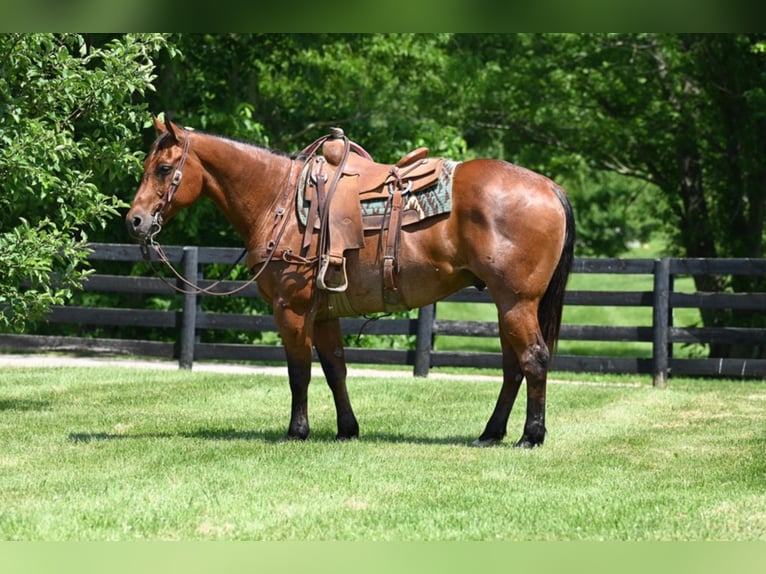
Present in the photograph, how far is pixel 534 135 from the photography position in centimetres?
1881

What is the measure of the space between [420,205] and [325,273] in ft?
2.64

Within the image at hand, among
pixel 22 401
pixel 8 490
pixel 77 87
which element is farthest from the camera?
pixel 22 401

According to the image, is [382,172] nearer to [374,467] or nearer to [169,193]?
[169,193]

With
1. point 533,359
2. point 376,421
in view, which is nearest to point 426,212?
point 533,359

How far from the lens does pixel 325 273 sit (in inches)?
290

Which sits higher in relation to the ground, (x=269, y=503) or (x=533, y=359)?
(x=533, y=359)

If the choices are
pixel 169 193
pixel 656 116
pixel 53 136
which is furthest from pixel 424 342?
pixel 656 116

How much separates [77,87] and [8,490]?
4.08m

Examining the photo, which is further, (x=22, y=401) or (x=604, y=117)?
(x=604, y=117)

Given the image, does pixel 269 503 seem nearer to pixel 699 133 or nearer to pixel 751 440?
pixel 751 440

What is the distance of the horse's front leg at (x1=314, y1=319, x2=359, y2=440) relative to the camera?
7.82 metres

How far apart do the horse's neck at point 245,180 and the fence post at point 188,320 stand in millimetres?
5075

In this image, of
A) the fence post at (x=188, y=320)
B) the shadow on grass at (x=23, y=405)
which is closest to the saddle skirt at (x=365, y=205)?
the shadow on grass at (x=23, y=405)
